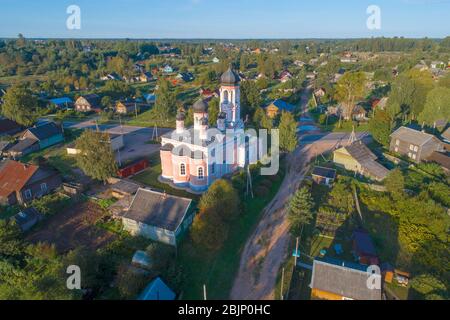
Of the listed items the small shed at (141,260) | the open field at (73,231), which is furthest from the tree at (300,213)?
the open field at (73,231)

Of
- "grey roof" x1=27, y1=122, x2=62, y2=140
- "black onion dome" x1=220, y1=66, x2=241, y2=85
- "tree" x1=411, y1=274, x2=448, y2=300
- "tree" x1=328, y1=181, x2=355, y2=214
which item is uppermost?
"black onion dome" x1=220, y1=66, x2=241, y2=85

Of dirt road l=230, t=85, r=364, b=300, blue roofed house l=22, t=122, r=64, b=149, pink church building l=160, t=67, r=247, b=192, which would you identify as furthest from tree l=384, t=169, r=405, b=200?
blue roofed house l=22, t=122, r=64, b=149

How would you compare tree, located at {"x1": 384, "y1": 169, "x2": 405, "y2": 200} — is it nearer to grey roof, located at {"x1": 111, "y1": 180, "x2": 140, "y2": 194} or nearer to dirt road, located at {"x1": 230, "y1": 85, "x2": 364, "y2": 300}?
dirt road, located at {"x1": 230, "y1": 85, "x2": 364, "y2": 300}

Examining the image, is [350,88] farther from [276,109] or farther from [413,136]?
[413,136]

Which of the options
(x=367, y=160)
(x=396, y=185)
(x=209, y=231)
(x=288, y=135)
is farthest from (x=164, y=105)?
(x=396, y=185)

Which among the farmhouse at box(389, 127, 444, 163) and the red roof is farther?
the farmhouse at box(389, 127, 444, 163)

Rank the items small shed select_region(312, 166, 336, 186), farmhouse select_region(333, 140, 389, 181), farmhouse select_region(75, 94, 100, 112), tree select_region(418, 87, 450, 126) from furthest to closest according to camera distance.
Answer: farmhouse select_region(75, 94, 100, 112) → tree select_region(418, 87, 450, 126) → farmhouse select_region(333, 140, 389, 181) → small shed select_region(312, 166, 336, 186)
